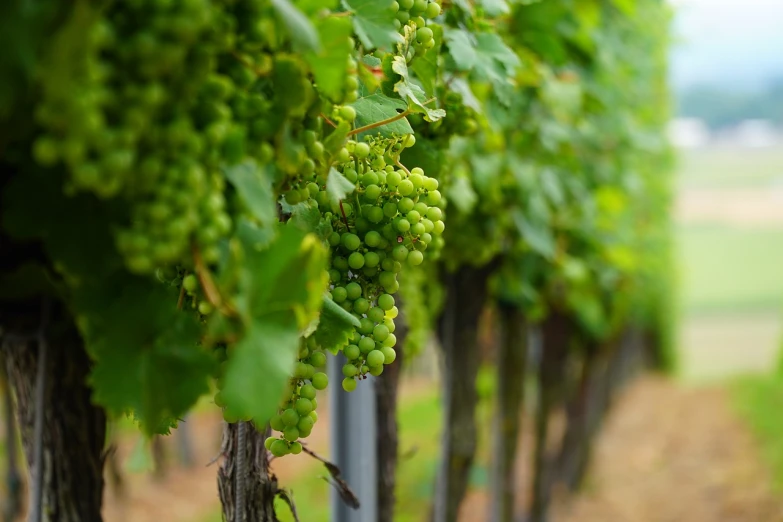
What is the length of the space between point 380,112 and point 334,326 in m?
0.25

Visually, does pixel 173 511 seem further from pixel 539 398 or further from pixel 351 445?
pixel 351 445

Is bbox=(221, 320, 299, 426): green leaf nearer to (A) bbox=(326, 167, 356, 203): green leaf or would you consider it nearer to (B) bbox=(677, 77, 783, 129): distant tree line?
(A) bbox=(326, 167, 356, 203): green leaf

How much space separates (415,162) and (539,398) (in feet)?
9.59

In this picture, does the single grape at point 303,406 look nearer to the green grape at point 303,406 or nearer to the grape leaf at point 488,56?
the green grape at point 303,406

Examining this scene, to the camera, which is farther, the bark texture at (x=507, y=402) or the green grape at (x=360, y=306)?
the bark texture at (x=507, y=402)

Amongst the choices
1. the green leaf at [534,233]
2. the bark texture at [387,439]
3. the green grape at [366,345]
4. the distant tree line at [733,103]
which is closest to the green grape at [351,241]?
the green grape at [366,345]

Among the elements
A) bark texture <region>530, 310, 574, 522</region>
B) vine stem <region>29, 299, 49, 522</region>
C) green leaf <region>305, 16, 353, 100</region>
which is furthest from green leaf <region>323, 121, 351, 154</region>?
bark texture <region>530, 310, 574, 522</region>

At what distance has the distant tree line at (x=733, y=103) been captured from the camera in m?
13.6

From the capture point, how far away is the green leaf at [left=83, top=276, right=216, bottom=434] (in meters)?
0.56

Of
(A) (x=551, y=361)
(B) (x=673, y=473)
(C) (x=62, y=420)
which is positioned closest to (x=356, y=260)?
(C) (x=62, y=420)

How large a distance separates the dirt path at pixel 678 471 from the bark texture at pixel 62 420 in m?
4.09

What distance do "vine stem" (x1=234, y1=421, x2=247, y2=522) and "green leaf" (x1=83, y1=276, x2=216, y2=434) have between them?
1.45ft

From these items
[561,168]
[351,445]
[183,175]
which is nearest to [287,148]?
[183,175]

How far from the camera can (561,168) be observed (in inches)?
102
